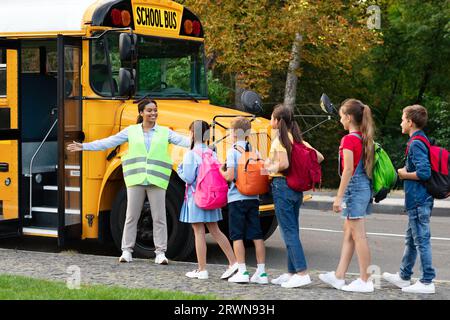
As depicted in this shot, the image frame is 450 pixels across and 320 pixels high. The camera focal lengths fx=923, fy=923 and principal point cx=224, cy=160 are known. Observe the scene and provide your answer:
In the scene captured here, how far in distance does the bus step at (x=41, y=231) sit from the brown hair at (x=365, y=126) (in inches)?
143

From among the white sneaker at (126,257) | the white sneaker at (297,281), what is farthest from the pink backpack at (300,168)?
the white sneaker at (126,257)

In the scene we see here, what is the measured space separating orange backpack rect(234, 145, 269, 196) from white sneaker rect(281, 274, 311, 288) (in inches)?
32.0

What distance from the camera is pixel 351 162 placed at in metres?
7.39

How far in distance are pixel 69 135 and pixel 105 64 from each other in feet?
2.69

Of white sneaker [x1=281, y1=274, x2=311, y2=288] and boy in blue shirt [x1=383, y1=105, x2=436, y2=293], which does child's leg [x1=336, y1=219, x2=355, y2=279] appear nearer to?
white sneaker [x1=281, y1=274, x2=311, y2=288]

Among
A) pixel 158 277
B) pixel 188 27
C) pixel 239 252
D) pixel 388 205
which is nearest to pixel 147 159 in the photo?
pixel 158 277

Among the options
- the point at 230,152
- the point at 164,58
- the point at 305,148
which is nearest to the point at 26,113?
the point at 164,58

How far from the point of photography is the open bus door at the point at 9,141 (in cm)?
974

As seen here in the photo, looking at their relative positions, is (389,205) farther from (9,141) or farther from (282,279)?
(282,279)

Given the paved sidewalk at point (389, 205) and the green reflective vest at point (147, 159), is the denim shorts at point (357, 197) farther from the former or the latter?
the paved sidewalk at point (389, 205)

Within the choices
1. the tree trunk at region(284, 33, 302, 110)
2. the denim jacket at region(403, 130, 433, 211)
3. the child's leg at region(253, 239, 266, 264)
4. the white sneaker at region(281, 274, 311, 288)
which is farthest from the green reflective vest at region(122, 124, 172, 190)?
the tree trunk at region(284, 33, 302, 110)

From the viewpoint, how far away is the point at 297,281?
7625 mm

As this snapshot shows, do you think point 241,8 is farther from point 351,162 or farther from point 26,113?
point 351,162
